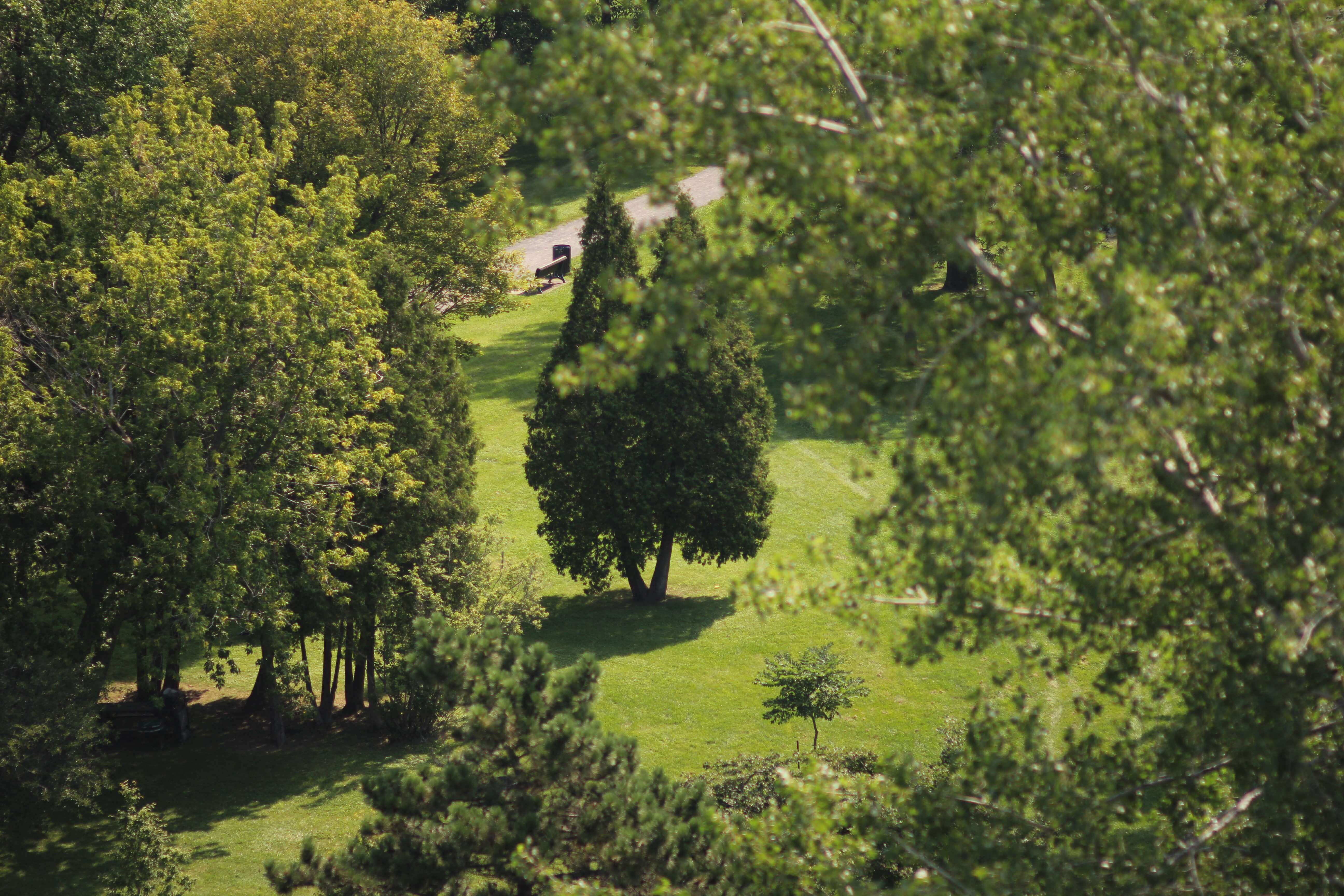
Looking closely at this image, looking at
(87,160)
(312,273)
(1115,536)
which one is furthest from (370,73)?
(1115,536)

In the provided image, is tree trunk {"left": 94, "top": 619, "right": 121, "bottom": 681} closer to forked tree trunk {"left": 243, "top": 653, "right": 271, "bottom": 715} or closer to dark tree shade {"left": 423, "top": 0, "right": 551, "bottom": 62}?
forked tree trunk {"left": 243, "top": 653, "right": 271, "bottom": 715}

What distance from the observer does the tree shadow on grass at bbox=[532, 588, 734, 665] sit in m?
Answer: 27.5

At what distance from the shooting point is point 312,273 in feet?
72.0

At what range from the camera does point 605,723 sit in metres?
23.7

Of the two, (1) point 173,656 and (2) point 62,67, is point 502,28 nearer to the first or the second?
(2) point 62,67

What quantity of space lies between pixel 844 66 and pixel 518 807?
22.9 ft

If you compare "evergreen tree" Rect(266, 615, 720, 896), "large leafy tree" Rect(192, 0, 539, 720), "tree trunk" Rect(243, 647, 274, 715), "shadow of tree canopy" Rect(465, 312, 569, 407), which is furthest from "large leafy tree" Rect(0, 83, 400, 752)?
"shadow of tree canopy" Rect(465, 312, 569, 407)

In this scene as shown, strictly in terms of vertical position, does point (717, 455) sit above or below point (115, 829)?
above

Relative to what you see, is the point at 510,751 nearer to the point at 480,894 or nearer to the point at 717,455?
the point at 480,894

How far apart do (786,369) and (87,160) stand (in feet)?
70.3

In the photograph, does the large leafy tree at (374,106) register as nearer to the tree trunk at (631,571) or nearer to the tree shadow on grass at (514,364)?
the tree shadow on grass at (514,364)

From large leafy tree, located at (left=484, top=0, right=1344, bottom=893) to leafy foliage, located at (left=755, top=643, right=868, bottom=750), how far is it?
38.4 feet

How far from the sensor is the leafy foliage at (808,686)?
2027cm

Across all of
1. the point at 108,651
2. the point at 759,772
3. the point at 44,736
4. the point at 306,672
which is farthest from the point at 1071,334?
the point at 108,651
